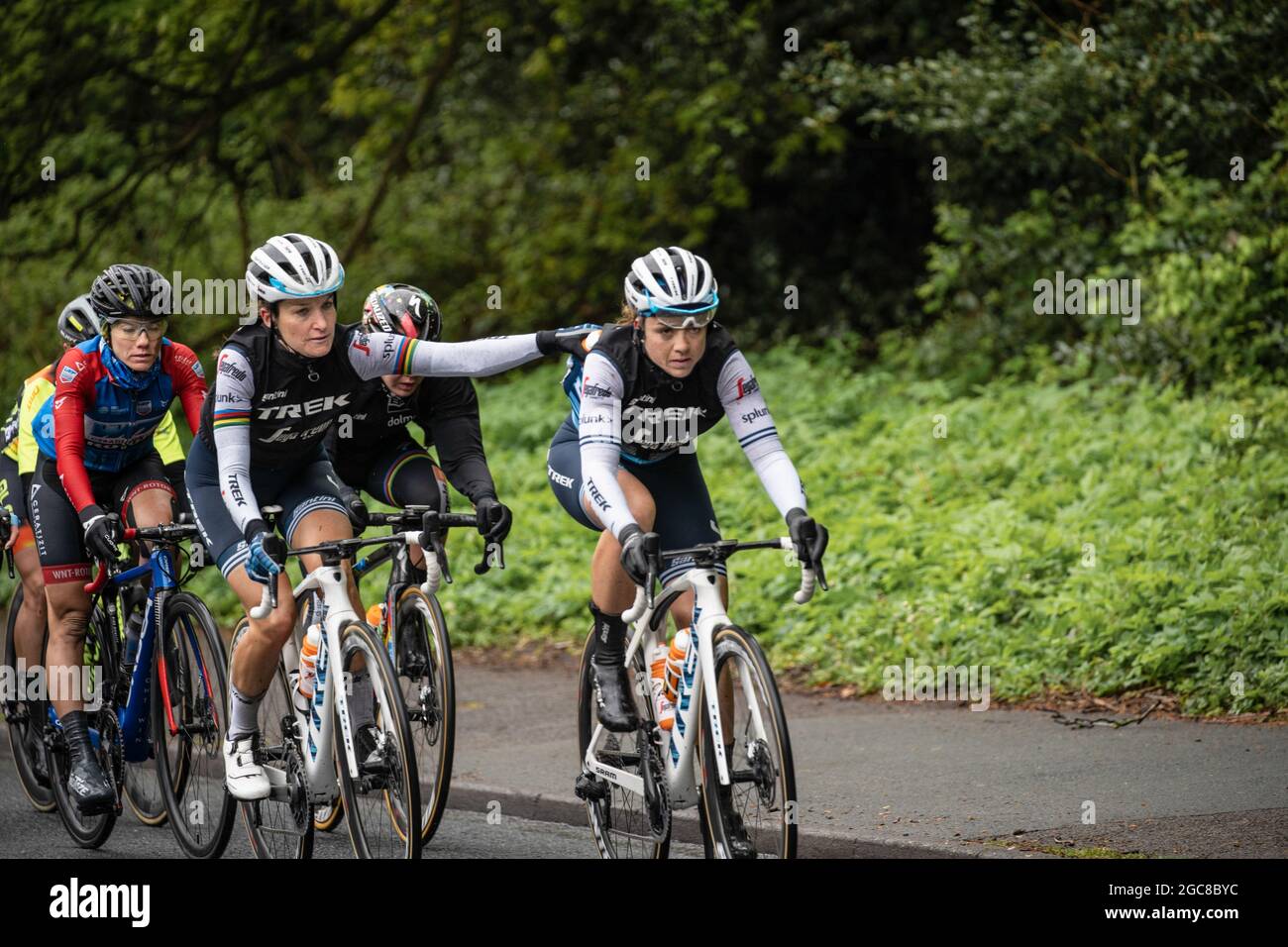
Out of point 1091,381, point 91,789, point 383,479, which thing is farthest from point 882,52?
point 91,789

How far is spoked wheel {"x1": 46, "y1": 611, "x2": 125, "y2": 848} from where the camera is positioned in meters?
6.69

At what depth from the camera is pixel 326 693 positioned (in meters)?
5.52

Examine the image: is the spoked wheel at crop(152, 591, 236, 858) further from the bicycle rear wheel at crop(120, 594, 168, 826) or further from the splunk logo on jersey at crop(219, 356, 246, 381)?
the splunk logo on jersey at crop(219, 356, 246, 381)

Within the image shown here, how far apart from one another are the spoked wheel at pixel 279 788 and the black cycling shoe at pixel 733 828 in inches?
63.7

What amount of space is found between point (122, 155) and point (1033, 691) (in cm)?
1293

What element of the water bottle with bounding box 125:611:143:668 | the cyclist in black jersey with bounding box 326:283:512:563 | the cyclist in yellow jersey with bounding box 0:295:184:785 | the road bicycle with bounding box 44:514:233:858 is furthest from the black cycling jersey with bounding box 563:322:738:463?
the cyclist in yellow jersey with bounding box 0:295:184:785

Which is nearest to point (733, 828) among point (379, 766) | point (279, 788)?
point (379, 766)

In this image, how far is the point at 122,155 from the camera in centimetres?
1745

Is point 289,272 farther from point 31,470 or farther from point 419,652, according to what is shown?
point 31,470

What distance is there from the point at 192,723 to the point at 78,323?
Result: 6.04ft
